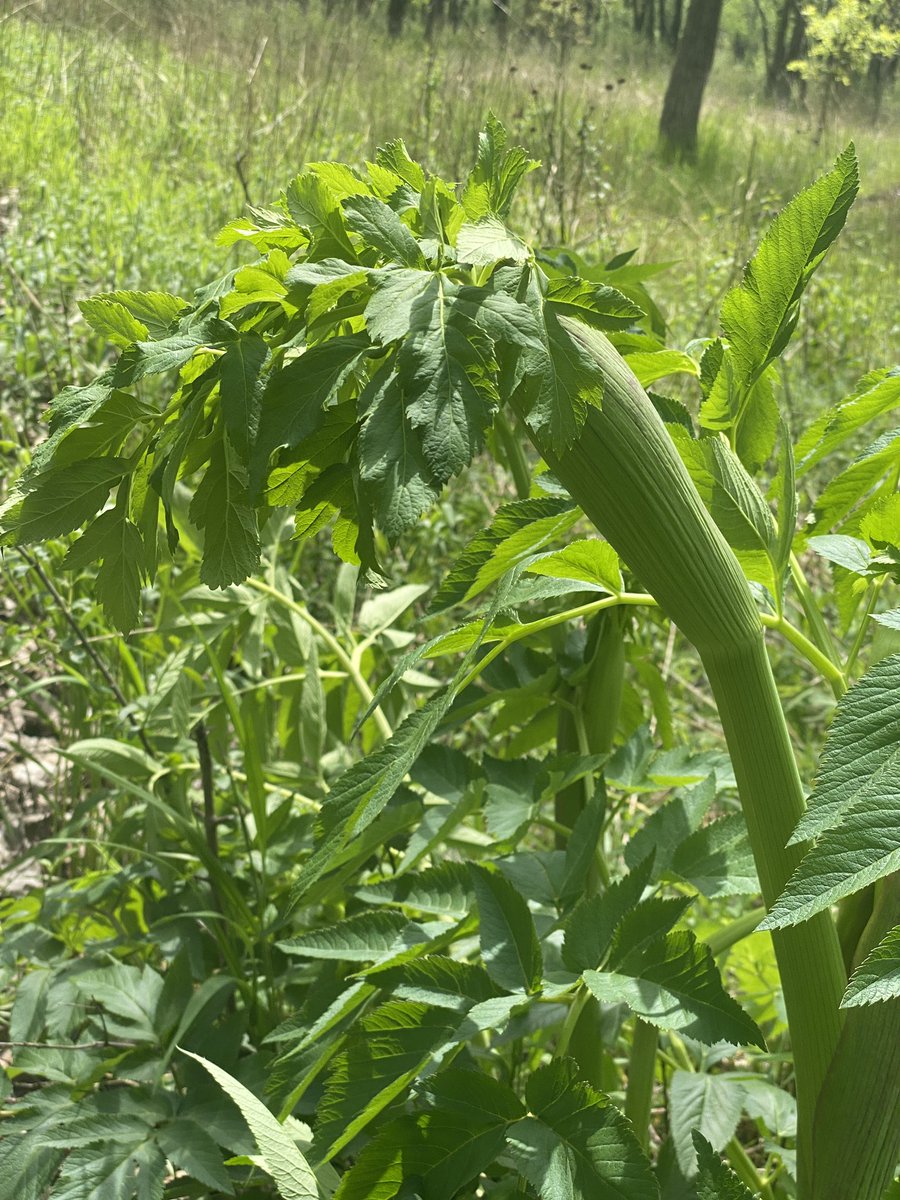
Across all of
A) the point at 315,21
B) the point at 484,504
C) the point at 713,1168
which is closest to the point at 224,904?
the point at 713,1168

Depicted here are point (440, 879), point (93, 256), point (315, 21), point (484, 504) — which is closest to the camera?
point (440, 879)

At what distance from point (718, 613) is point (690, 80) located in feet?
54.2

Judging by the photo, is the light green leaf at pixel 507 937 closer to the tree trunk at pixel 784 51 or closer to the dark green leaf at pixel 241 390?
the dark green leaf at pixel 241 390

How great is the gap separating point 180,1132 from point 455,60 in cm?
1248

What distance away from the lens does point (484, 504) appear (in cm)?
335

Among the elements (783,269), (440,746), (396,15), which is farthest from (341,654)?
(396,15)

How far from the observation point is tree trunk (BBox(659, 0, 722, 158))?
14430mm

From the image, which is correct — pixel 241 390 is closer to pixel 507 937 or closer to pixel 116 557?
pixel 116 557

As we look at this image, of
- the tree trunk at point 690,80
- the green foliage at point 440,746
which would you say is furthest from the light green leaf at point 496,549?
the tree trunk at point 690,80

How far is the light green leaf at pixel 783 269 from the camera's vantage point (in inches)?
27.1

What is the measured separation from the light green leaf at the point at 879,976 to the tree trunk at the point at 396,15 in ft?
64.5

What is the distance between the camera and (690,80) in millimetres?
15117

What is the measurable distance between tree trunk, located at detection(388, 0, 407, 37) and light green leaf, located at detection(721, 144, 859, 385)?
19302 mm

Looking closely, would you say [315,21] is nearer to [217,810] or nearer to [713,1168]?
[217,810]
